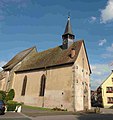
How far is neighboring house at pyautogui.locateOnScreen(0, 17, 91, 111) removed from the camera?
1053 inches

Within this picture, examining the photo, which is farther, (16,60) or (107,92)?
(107,92)

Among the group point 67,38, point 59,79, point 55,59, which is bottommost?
point 59,79

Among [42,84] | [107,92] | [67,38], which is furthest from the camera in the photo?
[107,92]

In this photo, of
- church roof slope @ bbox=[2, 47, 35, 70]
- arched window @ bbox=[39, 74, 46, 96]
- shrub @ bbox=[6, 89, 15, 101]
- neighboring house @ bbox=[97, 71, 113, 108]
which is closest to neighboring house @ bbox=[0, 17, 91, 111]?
arched window @ bbox=[39, 74, 46, 96]

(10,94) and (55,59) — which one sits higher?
(55,59)

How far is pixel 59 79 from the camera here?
28.2 metres

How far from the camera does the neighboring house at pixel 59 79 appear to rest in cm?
2673

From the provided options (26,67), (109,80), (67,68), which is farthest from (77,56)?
(109,80)

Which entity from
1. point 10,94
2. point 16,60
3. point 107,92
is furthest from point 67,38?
point 107,92

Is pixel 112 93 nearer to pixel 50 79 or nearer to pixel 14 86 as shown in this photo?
pixel 50 79

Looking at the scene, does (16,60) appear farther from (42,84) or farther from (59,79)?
(59,79)

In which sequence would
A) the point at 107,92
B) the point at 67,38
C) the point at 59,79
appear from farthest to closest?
the point at 107,92, the point at 67,38, the point at 59,79

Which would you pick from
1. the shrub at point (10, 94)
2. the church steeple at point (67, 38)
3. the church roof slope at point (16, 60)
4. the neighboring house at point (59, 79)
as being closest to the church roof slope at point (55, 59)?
the neighboring house at point (59, 79)

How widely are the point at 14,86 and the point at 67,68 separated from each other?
14.8 meters
